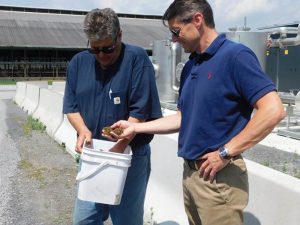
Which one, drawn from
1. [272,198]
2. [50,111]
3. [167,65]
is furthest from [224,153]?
[167,65]

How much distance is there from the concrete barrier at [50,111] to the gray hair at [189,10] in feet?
25.8

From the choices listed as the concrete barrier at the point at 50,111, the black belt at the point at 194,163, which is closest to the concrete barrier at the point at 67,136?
the concrete barrier at the point at 50,111

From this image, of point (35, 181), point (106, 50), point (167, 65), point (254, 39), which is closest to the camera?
point (106, 50)

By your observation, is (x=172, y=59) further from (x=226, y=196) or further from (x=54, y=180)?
(x=226, y=196)

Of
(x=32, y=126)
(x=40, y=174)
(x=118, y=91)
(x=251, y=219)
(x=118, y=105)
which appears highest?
(x=118, y=91)

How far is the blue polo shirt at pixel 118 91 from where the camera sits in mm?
3344

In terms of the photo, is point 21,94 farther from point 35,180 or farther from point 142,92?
point 142,92

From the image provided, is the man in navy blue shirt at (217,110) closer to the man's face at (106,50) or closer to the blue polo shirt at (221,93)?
the blue polo shirt at (221,93)

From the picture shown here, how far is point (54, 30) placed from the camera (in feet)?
152

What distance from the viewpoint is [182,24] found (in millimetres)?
2674

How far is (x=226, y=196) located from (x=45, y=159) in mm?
6153

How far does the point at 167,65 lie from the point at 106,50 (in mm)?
12312

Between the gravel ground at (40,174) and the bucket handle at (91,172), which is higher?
the bucket handle at (91,172)

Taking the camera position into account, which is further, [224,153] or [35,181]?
[35,181]
